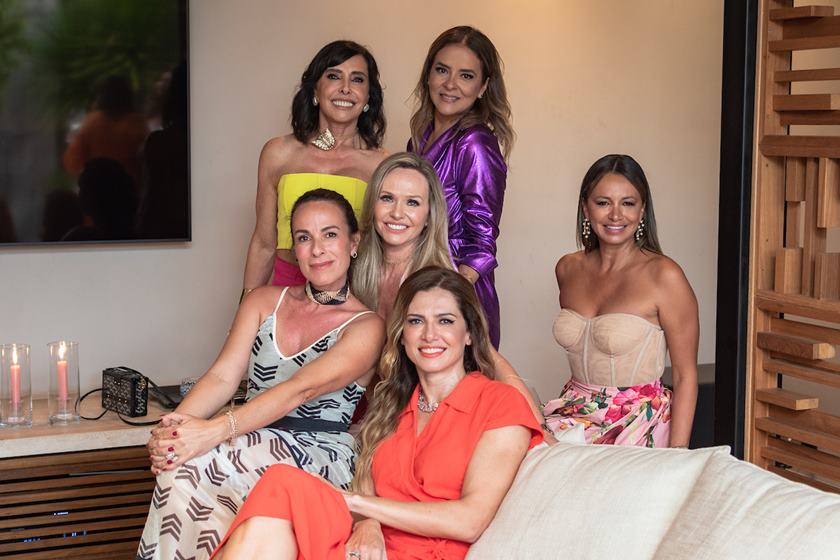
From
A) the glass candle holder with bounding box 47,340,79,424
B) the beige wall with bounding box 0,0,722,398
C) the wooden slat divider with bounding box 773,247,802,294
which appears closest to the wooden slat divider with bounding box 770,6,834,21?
the wooden slat divider with bounding box 773,247,802,294

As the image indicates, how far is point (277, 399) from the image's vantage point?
2654 mm

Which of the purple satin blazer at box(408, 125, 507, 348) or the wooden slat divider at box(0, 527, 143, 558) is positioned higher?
the purple satin blazer at box(408, 125, 507, 348)

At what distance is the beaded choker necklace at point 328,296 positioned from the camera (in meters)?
2.85

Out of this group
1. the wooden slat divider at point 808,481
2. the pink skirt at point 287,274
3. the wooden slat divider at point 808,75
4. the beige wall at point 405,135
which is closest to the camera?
the wooden slat divider at point 808,75

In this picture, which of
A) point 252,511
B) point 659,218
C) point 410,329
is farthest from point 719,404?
point 659,218

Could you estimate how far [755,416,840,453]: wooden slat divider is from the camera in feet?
8.22

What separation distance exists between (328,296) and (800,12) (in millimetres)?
1354

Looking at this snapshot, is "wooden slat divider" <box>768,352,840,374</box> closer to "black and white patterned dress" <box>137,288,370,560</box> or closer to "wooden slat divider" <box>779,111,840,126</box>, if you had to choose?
"wooden slat divider" <box>779,111,840,126</box>

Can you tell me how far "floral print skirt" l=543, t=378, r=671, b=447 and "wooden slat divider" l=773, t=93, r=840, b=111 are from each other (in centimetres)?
84

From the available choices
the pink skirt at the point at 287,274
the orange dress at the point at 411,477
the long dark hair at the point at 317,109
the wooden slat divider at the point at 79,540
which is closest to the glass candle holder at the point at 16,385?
the wooden slat divider at the point at 79,540

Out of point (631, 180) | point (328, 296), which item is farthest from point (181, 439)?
point (631, 180)

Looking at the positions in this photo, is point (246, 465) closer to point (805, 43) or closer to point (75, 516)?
point (75, 516)

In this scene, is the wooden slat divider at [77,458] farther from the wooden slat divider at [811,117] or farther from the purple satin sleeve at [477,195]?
the wooden slat divider at [811,117]

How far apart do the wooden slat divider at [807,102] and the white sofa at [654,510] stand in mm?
894
